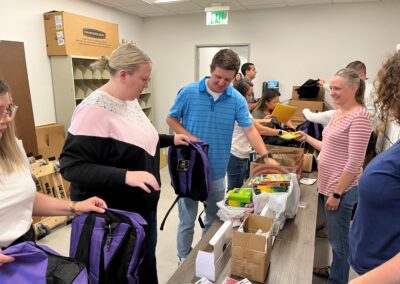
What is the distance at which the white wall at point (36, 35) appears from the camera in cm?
358

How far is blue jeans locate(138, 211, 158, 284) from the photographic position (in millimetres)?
1521

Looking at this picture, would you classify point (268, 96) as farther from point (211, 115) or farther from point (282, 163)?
point (211, 115)

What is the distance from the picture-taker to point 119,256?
112 centimetres

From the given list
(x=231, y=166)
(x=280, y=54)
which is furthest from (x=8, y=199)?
(x=280, y=54)

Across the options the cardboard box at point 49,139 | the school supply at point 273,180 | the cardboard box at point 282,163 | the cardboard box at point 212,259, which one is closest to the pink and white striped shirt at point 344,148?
the cardboard box at point 282,163

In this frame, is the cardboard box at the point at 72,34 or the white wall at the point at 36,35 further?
the cardboard box at the point at 72,34

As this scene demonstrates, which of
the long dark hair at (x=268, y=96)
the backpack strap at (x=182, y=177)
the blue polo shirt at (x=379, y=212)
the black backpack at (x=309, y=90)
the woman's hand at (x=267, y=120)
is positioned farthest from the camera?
the black backpack at (x=309, y=90)

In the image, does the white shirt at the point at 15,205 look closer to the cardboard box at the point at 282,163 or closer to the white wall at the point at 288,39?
the cardboard box at the point at 282,163

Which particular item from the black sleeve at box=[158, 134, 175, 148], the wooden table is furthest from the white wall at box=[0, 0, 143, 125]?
the wooden table

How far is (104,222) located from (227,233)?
1.76 ft

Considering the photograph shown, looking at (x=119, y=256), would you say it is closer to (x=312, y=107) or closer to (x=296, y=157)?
(x=296, y=157)

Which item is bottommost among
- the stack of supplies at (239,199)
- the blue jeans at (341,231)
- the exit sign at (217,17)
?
the blue jeans at (341,231)

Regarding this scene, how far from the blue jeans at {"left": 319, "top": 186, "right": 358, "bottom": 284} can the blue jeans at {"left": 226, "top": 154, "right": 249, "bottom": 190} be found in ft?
3.08

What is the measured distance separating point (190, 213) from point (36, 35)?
335cm
